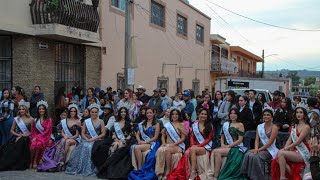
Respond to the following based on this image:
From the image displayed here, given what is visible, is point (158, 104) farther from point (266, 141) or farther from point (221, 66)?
point (221, 66)

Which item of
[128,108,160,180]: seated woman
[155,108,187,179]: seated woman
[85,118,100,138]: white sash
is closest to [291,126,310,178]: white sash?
[155,108,187,179]: seated woman

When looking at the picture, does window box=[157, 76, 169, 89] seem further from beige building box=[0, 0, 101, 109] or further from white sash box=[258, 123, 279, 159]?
white sash box=[258, 123, 279, 159]

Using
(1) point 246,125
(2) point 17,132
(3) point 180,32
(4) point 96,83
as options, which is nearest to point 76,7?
(4) point 96,83

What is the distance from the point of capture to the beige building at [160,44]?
18766 millimetres

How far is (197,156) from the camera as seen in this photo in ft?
26.5

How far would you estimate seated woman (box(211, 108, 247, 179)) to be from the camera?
7.72 m

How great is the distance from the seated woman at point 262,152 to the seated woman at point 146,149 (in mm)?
1809

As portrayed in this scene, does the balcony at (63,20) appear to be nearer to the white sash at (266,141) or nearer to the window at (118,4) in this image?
the window at (118,4)

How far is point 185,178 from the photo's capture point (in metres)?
8.01

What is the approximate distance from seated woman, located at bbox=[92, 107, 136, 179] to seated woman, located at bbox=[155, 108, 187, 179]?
0.71 m

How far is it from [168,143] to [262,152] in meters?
1.85

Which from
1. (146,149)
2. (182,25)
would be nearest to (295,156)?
(146,149)

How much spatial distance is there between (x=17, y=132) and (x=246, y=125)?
5.01m

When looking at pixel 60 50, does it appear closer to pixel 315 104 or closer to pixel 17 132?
pixel 17 132
